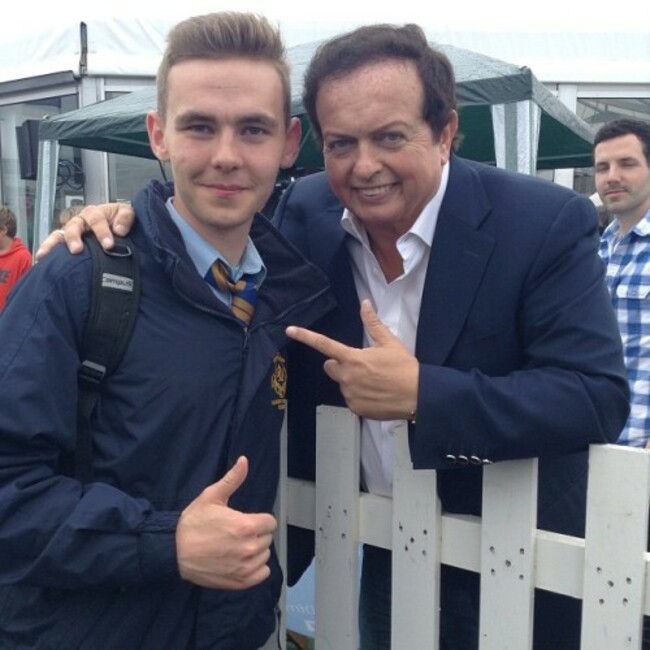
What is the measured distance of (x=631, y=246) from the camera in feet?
10.5

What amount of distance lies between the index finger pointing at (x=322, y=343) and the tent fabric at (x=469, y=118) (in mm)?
2280

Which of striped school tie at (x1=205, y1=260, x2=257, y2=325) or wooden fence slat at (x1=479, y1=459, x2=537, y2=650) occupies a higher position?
striped school tie at (x1=205, y1=260, x2=257, y2=325)

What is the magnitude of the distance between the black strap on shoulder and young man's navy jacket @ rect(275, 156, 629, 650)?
21.1 inches

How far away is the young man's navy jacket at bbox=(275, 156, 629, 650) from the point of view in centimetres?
146

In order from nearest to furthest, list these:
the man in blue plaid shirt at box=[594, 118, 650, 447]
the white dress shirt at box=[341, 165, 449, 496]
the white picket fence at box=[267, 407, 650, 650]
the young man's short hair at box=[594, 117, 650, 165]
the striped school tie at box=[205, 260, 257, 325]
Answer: the white picket fence at box=[267, 407, 650, 650] → the striped school tie at box=[205, 260, 257, 325] → the white dress shirt at box=[341, 165, 449, 496] → the man in blue plaid shirt at box=[594, 118, 650, 447] → the young man's short hair at box=[594, 117, 650, 165]

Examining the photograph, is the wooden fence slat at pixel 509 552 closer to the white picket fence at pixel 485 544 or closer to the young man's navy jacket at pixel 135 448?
the white picket fence at pixel 485 544

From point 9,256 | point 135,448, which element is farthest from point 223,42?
point 9,256

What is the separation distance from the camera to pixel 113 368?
139 cm

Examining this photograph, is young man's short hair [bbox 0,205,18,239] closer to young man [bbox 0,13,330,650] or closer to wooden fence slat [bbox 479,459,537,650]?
young man [bbox 0,13,330,650]

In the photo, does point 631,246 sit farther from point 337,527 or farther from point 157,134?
point 157,134

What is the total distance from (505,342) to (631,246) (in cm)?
187

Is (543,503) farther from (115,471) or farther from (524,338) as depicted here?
(115,471)

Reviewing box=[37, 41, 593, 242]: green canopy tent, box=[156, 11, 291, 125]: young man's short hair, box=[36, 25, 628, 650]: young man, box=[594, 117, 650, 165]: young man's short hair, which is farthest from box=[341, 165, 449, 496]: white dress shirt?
box=[594, 117, 650, 165]: young man's short hair

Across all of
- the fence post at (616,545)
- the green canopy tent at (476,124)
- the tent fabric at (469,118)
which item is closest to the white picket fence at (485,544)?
the fence post at (616,545)
